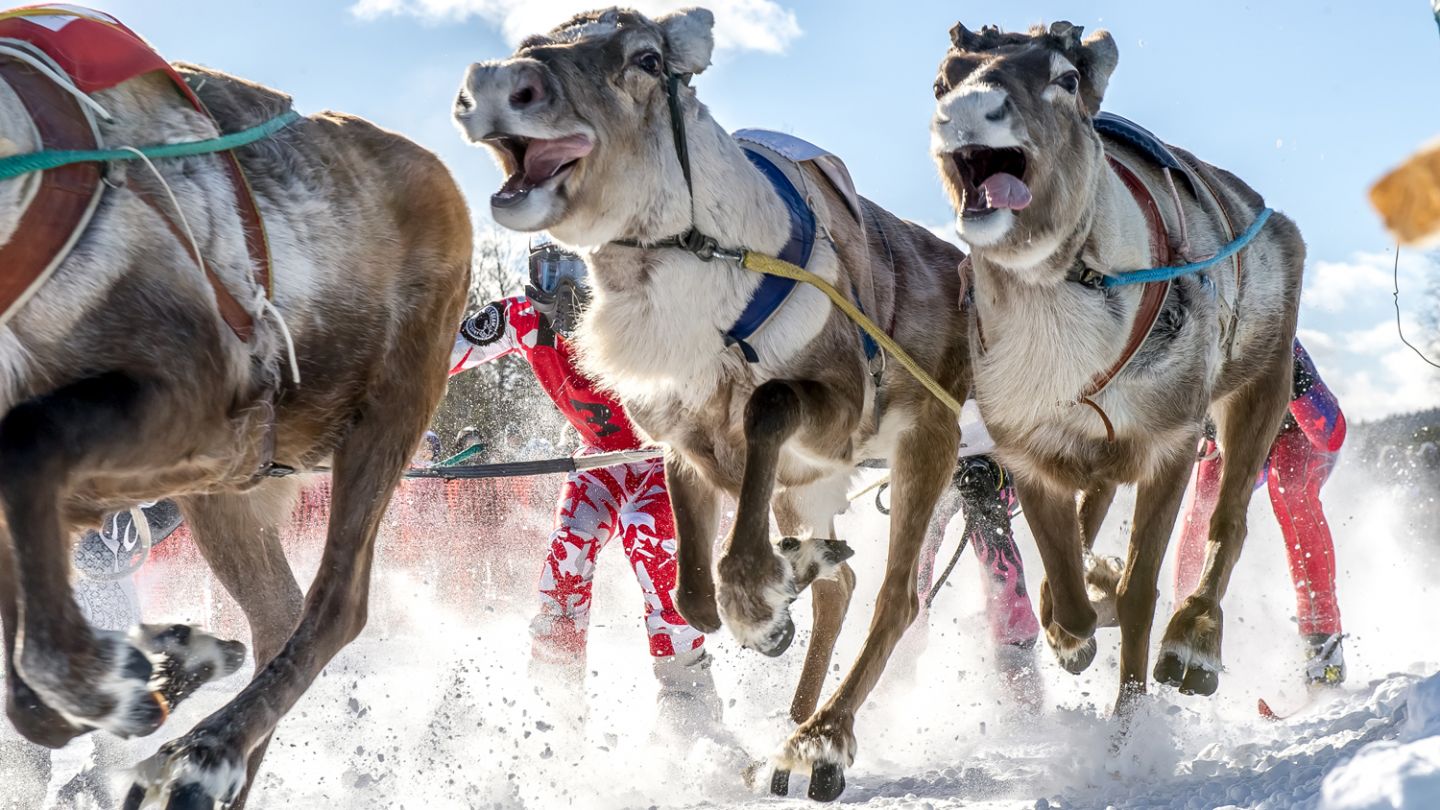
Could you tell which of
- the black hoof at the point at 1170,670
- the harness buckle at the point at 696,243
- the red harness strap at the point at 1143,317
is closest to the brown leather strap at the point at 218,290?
the harness buckle at the point at 696,243

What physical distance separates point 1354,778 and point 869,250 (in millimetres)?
2488

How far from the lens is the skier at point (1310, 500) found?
5867mm

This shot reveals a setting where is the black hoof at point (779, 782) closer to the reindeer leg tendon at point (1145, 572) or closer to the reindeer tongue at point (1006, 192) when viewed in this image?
the reindeer leg tendon at point (1145, 572)

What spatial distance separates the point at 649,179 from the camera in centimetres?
404

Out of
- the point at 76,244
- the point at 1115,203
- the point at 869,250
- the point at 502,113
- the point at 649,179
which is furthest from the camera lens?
the point at 869,250

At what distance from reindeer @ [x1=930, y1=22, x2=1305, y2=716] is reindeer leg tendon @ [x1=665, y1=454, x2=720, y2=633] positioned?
0.94 m

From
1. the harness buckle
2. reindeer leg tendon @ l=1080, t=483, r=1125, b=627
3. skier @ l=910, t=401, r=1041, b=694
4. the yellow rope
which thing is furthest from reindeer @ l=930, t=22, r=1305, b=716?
skier @ l=910, t=401, r=1041, b=694

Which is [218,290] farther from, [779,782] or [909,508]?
[909,508]

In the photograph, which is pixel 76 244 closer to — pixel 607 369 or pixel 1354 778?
pixel 607 369

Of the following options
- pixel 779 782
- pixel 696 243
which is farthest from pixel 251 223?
pixel 779 782

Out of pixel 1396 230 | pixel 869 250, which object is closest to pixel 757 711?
pixel 869 250

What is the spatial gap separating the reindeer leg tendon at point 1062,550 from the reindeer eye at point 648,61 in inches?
67.2

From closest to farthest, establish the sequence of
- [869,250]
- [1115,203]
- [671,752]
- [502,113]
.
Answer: [502,113] → [1115,203] → [869,250] → [671,752]

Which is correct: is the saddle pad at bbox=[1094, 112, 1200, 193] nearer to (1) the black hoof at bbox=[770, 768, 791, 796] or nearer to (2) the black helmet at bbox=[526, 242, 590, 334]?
(2) the black helmet at bbox=[526, 242, 590, 334]
